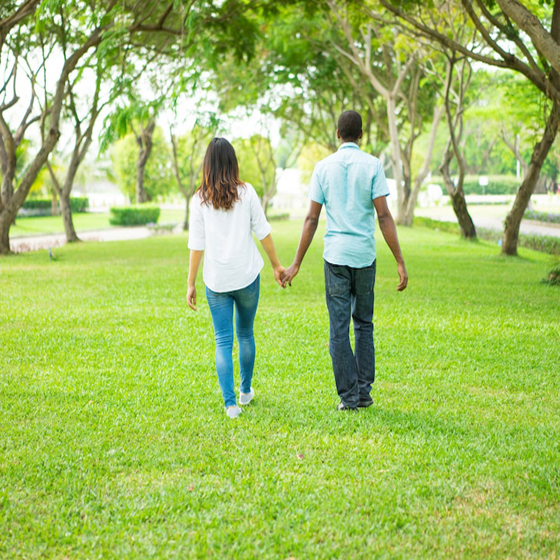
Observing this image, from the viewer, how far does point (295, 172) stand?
93.0 meters

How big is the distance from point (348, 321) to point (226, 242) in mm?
1026

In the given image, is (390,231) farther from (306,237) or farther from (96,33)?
(96,33)

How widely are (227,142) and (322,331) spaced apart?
378cm

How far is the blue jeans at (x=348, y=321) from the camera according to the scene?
4.95m

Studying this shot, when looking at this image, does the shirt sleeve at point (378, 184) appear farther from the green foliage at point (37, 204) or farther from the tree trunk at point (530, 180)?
the green foliage at point (37, 204)

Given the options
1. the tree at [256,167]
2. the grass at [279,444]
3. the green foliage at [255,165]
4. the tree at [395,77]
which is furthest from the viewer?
the green foliage at [255,165]

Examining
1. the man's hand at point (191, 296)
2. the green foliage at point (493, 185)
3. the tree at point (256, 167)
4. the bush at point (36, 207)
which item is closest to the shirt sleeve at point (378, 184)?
the man's hand at point (191, 296)

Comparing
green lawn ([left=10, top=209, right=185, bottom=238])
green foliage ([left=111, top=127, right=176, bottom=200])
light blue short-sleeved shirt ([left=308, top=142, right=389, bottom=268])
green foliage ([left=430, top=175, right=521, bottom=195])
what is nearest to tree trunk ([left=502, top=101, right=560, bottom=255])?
light blue short-sleeved shirt ([left=308, top=142, right=389, bottom=268])

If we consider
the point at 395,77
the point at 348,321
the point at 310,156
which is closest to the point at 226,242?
the point at 348,321

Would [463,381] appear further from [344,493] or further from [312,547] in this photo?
→ [312,547]

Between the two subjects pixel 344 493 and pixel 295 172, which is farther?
pixel 295 172

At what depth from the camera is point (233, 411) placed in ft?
16.2

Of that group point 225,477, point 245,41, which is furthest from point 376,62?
point 225,477

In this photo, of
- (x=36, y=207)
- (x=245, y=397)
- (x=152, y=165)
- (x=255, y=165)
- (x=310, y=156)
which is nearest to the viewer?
(x=245, y=397)
